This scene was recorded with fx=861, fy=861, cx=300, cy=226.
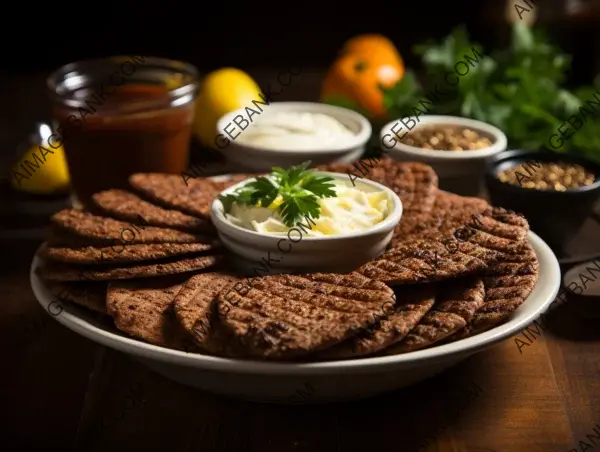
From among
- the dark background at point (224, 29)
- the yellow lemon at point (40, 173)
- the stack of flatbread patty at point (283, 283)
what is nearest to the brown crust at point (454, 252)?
the stack of flatbread patty at point (283, 283)

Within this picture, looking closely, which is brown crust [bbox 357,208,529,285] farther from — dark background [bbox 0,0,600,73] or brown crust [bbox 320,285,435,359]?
dark background [bbox 0,0,600,73]

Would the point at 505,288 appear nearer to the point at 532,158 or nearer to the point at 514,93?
the point at 532,158

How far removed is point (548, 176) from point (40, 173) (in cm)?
158

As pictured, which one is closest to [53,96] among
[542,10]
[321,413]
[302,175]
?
[302,175]

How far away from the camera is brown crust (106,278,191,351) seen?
163 cm

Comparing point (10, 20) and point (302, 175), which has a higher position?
point (302, 175)

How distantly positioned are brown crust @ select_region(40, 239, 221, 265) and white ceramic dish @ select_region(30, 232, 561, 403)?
128 millimetres

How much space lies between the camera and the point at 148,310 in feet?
5.61

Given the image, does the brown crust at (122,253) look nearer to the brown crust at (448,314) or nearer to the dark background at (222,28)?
the brown crust at (448,314)

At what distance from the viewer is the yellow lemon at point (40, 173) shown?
9.07ft

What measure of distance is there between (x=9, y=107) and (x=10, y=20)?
1576 millimetres

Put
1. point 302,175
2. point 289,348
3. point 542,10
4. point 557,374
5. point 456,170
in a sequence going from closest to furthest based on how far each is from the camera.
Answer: point 289,348
point 557,374
point 302,175
point 456,170
point 542,10

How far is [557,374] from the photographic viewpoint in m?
1.90

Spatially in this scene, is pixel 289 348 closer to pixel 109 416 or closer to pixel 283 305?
pixel 283 305
